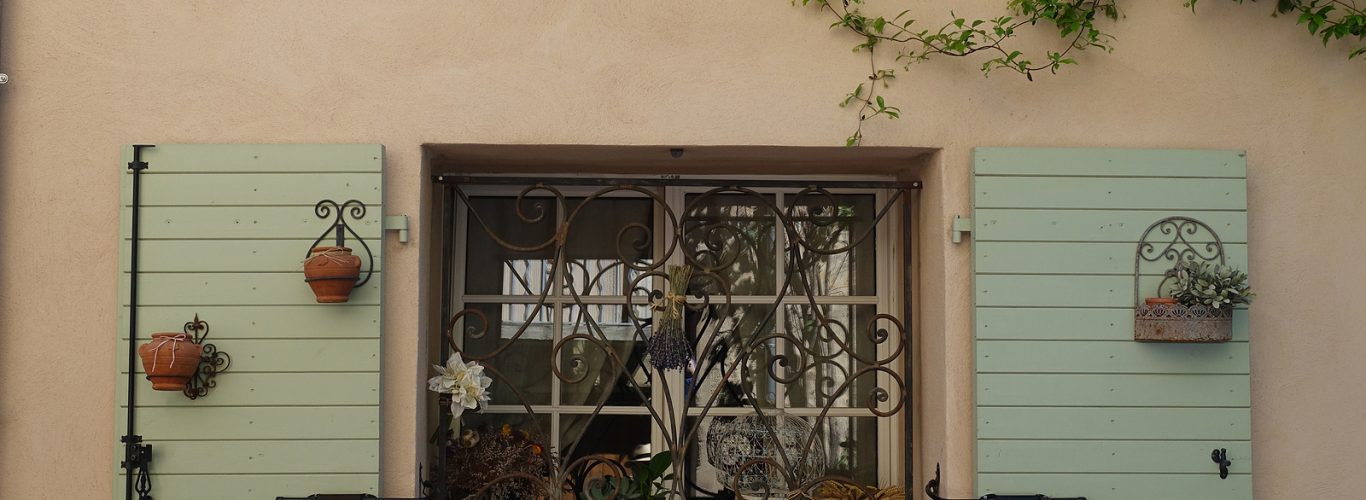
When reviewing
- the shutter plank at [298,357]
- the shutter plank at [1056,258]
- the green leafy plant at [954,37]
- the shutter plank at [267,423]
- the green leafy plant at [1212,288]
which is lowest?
the shutter plank at [267,423]

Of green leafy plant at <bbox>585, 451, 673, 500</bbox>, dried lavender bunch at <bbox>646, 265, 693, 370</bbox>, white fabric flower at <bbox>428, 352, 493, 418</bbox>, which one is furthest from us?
green leafy plant at <bbox>585, 451, 673, 500</bbox>

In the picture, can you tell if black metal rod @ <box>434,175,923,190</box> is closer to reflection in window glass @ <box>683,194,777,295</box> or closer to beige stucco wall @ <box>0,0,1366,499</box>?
beige stucco wall @ <box>0,0,1366,499</box>

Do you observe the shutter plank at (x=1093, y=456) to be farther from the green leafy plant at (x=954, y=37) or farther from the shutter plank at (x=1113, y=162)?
the green leafy plant at (x=954, y=37)

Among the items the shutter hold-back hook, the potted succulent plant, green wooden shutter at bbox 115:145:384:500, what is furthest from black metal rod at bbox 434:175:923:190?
the shutter hold-back hook

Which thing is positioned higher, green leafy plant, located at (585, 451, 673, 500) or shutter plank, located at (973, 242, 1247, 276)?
shutter plank, located at (973, 242, 1247, 276)

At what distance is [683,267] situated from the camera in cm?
341

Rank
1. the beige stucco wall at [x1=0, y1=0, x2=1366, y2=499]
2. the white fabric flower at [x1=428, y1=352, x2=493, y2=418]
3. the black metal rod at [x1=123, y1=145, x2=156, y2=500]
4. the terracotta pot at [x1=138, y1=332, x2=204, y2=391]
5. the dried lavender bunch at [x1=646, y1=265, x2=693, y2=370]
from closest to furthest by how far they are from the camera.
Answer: the terracotta pot at [x1=138, y1=332, x2=204, y2=391] < the black metal rod at [x1=123, y1=145, x2=156, y2=500] < the beige stucco wall at [x1=0, y1=0, x2=1366, y2=499] < the white fabric flower at [x1=428, y1=352, x2=493, y2=418] < the dried lavender bunch at [x1=646, y1=265, x2=693, y2=370]

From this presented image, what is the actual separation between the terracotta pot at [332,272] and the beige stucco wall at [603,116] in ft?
0.57

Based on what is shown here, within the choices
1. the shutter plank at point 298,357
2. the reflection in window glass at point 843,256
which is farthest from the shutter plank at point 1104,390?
the shutter plank at point 298,357

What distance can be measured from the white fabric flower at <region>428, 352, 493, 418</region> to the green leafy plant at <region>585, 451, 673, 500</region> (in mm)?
554

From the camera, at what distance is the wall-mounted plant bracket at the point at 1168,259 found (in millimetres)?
3033

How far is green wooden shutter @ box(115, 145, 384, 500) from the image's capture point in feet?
10.0

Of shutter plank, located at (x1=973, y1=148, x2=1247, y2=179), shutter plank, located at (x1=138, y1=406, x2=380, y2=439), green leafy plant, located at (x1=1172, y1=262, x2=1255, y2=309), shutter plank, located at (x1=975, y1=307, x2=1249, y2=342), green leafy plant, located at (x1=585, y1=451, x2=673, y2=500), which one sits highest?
shutter plank, located at (x1=973, y1=148, x2=1247, y2=179)

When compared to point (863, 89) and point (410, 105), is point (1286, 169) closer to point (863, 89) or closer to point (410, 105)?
point (863, 89)
